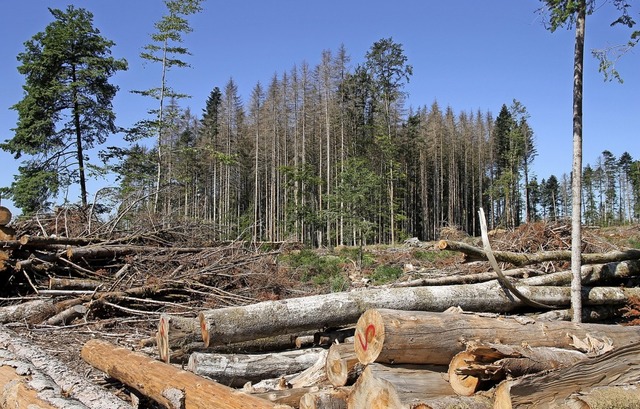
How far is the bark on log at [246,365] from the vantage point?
524cm

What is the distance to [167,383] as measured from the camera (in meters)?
4.50

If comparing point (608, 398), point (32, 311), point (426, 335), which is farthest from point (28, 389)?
point (608, 398)

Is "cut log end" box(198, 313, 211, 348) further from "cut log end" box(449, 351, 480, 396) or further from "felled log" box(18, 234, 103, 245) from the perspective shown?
"felled log" box(18, 234, 103, 245)

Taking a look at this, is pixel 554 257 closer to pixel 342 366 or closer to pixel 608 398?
pixel 342 366

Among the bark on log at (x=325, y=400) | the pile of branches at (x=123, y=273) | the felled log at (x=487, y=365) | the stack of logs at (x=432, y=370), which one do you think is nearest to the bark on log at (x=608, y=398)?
the stack of logs at (x=432, y=370)

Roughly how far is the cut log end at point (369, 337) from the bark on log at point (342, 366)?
221 millimetres

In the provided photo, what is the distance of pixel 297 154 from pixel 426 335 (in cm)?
3916

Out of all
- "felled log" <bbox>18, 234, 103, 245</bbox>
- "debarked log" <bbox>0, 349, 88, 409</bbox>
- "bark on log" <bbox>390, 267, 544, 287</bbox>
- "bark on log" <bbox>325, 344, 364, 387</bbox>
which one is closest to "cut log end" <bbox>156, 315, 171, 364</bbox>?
"debarked log" <bbox>0, 349, 88, 409</bbox>

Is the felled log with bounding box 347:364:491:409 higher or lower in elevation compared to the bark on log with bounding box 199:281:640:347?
lower

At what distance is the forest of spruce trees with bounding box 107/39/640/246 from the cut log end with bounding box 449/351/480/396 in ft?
63.9

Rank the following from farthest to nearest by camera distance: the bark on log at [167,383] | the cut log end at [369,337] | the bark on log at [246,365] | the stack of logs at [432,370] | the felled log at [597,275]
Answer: the felled log at [597,275], the bark on log at [246,365], the cut log end at [369,337], the bark on log at [167,383], the stack of logs at [432,370]

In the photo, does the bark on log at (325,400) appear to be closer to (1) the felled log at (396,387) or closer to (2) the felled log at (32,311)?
(1) the felled log at (396,387)

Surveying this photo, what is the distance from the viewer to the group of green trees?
802 inches

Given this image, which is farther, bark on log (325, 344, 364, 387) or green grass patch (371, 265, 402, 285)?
green grass patch (371, 265, 402, 285)
